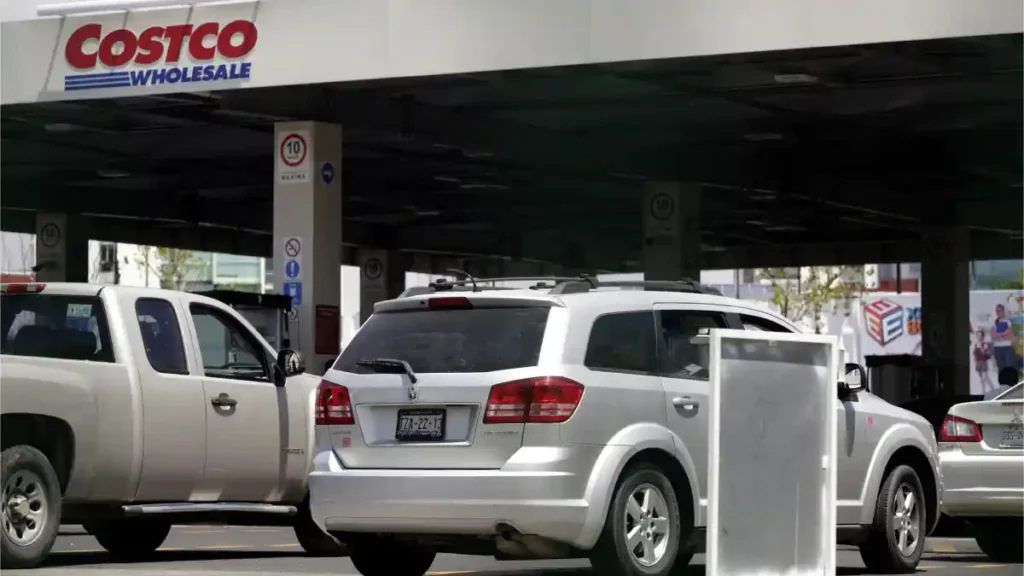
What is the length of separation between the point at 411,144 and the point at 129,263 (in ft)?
188

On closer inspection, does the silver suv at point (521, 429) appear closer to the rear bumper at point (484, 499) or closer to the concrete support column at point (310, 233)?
the rear bumper at point (484, 499)

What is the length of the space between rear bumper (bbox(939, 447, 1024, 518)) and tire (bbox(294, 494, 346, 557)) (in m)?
4.75

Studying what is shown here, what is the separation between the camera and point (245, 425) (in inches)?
526

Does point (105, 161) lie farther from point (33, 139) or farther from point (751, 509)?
point (751, 509)

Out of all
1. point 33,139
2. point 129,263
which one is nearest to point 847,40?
point 33,139

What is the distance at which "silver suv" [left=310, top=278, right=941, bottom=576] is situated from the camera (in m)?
9.91

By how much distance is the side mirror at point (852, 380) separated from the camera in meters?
11.9

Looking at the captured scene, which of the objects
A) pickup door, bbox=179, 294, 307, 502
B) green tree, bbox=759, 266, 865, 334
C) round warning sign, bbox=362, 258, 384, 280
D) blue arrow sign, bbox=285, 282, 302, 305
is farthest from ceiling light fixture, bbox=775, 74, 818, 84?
green tree, bbox=759, 266, 865, 334

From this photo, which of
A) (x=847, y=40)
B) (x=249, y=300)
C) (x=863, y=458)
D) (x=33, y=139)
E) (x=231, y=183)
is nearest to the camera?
(x=863, y=458)

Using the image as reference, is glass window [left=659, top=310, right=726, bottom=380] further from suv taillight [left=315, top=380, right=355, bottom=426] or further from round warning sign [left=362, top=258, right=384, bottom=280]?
round warning sign [left=362, top=258, right=384, bottom=280]

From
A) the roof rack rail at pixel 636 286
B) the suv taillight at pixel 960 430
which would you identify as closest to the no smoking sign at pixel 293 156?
the suv taillight at pixel 960 430

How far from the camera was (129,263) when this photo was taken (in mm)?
85875

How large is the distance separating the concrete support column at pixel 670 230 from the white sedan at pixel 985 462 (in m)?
18.9

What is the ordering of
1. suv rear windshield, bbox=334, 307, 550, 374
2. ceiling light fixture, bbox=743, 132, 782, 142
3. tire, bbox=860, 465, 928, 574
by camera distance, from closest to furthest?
suv rear windshield, bbox=334, 307, 550, 374
tire, bbox=860, 465, 928, 574
ceiling light fixture, bbox=743, 132, 782, 142
